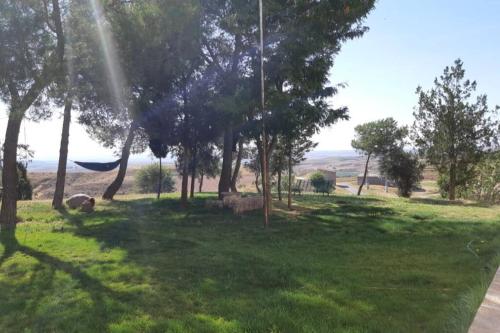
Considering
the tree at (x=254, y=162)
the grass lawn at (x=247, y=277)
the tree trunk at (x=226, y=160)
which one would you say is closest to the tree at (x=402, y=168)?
the tree at (x=254, y=162)

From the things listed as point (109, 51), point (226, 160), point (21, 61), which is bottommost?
point (226, 160)

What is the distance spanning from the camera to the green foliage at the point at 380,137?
33969 mm

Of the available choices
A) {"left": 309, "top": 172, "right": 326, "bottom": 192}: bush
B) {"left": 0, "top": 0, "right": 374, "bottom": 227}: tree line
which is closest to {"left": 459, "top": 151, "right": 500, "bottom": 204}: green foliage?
{"left": 309, "top": 172, "right": 326, "bottom": 192}: bush

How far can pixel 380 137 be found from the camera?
3400 cm

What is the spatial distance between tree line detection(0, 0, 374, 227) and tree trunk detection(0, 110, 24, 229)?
0.11ft

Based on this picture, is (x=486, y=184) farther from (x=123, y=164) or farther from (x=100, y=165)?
(x=100, y=165)

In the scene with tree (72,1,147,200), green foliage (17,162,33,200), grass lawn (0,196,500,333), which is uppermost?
tree (72,1,147,200)

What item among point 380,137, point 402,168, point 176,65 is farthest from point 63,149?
point 402,168

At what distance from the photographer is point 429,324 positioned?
4.35 meters

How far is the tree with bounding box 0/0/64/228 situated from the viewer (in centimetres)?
1155

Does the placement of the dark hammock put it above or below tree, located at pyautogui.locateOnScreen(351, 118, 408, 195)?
below

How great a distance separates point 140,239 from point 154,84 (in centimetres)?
877

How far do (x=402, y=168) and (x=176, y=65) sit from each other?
2473cm

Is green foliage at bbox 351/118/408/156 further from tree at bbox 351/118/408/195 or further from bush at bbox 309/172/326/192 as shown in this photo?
bush at bbox 309/172/326/192
